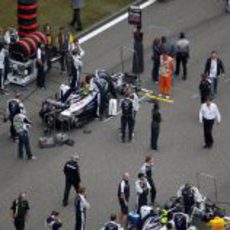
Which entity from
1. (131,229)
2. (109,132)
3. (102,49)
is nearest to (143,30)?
(102,49)

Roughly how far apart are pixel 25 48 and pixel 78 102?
331 cm

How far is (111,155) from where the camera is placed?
3114 cm

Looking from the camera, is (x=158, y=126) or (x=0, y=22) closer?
(x=158, y=126)

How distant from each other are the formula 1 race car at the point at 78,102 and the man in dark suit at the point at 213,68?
3.15 meters

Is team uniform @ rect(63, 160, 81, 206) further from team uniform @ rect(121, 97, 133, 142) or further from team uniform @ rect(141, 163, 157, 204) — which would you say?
team uniform @ rect(121, 97, 133, 142)

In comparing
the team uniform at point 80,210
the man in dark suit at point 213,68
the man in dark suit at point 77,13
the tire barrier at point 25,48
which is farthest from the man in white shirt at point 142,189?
the man in dark suit at point 77,13

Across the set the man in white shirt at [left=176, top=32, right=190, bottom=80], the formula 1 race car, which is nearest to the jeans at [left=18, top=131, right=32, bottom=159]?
the formula 1 race car

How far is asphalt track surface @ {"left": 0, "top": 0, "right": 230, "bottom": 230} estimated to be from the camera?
2880 cm

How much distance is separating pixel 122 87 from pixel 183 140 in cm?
345

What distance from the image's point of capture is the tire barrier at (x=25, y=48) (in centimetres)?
3488

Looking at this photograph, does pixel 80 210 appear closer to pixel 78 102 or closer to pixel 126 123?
pixel 126 123

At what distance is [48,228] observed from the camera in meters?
25.8

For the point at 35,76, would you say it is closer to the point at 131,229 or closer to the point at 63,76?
the point at 63,76

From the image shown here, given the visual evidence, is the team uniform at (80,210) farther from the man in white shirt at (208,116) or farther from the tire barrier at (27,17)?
the tire barrier at (27,17)
